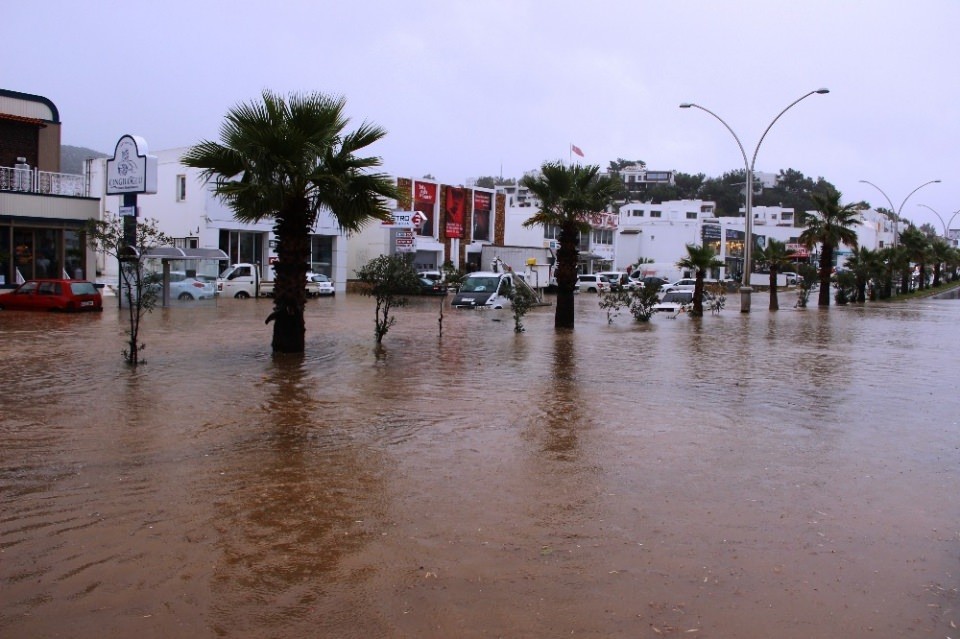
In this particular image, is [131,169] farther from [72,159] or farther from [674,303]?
[72,159]

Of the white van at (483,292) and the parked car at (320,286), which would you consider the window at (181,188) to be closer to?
the parked car at (320,286)

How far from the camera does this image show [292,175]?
1595cm

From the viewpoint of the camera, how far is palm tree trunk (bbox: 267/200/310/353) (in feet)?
54.2

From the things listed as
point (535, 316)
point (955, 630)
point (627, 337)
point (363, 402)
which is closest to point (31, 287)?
point (535, 316)

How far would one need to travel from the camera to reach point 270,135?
608 inches

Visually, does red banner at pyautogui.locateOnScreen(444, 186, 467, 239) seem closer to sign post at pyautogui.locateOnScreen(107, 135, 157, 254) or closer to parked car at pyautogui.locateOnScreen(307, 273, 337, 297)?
parked car at pyautogui.locateOnScreen(307, 273, 337, 297)

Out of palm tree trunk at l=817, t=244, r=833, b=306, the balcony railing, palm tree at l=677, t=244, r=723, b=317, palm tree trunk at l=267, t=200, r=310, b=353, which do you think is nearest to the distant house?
the balcony railing

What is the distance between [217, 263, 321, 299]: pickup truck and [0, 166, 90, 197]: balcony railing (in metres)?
9.37

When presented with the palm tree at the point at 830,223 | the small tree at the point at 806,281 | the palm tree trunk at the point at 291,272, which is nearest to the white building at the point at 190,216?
the small tree at the point at 806,281

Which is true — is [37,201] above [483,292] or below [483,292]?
above

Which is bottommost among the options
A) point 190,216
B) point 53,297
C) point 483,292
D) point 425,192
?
point 53,297

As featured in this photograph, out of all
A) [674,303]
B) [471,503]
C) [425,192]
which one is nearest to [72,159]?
[425,192]

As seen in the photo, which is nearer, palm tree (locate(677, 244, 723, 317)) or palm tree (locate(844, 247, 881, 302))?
palm tree (locate(677, 244, 723, 317))

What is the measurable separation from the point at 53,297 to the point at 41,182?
20.4 ft
